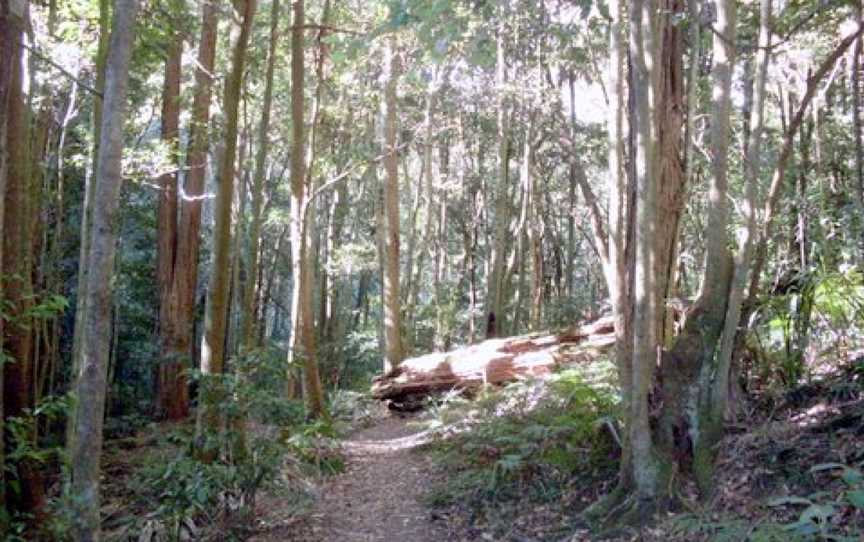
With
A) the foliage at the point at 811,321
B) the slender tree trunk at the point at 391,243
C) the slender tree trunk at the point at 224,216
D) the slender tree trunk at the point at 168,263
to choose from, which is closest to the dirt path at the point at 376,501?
the slender tree trunk at the point at 224,216

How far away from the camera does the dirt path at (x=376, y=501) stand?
→ 6.92 m

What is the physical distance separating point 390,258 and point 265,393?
929 cm

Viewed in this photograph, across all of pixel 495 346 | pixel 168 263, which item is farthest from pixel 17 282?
pixel 168 263

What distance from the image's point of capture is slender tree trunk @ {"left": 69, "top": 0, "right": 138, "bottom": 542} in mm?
4715

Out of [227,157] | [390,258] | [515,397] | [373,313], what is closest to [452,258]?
[373,313]

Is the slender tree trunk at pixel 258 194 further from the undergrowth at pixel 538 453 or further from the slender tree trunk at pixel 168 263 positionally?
the slender tree trunk at pixel 168 263

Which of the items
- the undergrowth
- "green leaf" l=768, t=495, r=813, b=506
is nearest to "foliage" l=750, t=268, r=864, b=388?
the undergrowth

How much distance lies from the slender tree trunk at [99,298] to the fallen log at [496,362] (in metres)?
7.76

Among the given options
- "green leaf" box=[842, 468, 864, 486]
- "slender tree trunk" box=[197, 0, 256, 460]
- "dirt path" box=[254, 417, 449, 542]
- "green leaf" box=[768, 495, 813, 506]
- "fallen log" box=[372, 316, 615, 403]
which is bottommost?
"dirt path" box=[254, 417, 449, 542]

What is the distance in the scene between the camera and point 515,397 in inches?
405

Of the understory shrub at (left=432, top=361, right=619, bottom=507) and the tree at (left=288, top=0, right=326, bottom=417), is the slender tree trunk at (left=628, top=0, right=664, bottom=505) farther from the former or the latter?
the tree at (left=288, top=0, right=326, bottom=417)

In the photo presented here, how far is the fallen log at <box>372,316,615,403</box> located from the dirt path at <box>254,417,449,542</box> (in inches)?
68.3

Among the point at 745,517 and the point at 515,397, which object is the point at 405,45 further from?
the point at 745,517

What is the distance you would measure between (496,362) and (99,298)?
870cm
